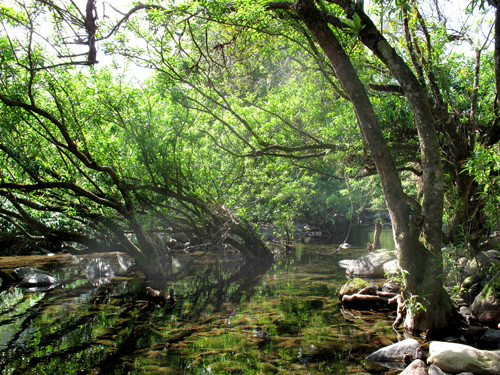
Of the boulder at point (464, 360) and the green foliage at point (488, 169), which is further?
the green foliage at point (488, 169)

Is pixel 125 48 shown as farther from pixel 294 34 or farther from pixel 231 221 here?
pixel 231 221

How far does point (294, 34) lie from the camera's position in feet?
27.6

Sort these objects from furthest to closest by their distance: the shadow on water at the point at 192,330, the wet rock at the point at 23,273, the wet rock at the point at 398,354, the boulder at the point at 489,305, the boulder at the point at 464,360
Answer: the wet rock at the point at 23,273 → the boulder at the point at 489,305 → the shadow on water at the point at 192,330 → the wet rock at the point at 398,354 → the boulder at the point at 464,360

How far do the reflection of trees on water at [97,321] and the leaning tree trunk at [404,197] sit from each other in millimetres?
4071

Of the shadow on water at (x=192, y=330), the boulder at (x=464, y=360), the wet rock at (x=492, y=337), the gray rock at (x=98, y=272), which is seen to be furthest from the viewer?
the gray rock at (x=98, y=272)

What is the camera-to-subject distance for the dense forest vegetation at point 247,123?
5.93m

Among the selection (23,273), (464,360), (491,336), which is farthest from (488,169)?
(23,273)

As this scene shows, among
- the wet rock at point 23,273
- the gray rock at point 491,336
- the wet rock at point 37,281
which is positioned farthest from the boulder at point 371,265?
the wet rock at point 23,273

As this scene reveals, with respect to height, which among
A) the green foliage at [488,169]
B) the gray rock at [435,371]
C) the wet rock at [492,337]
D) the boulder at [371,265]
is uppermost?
the green foliage at [488,169]

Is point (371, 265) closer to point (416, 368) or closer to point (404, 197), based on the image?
point (404, 197)

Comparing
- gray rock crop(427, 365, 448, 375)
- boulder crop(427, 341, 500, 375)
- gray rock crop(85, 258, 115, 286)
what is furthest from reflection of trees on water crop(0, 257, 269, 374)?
boulder crop(427, 341, 500, 375)

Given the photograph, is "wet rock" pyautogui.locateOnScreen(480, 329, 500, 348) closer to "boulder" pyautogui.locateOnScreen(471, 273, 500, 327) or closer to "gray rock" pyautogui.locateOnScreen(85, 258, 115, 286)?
"boulder" pyautogui.locateOnScreen(471, 273, 500, 327)

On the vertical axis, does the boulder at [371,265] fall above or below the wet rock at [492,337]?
above

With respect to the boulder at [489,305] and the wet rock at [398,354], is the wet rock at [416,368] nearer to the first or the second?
the wet rock at [398,354]
